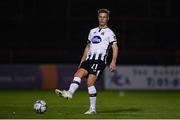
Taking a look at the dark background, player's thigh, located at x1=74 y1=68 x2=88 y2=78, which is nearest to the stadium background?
the dark background

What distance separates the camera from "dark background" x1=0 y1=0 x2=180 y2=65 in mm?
29312

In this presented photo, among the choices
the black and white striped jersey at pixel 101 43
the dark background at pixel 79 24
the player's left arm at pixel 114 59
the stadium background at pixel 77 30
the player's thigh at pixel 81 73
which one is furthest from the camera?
the dark background at pixel 79 24

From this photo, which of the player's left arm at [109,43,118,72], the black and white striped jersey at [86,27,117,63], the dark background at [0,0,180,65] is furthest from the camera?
the dark background at [0,0,180,65]

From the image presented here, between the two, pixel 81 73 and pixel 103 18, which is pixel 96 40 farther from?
pixel 81 73

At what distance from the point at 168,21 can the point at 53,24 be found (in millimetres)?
6622

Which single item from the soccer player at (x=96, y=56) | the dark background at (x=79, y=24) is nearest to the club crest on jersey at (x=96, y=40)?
the soccer player at (x=96, y=56)

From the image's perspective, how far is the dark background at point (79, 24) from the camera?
96.2 feet

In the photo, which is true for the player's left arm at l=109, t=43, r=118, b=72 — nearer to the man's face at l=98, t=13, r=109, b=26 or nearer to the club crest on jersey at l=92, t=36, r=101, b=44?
the club crest on jersey at l=92, t=36, r=101, b=44

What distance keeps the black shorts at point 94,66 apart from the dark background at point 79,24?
16.4 meters

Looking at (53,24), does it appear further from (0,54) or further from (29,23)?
(0,54)

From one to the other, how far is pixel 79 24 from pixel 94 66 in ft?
62.1

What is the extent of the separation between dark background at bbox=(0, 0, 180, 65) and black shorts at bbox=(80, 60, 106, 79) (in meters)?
16.4

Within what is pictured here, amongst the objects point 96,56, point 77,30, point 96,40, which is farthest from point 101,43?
point 77,30

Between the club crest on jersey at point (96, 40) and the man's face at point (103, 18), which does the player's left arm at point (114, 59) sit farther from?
the man's face at point (103, 18)
